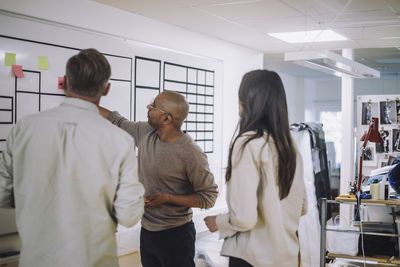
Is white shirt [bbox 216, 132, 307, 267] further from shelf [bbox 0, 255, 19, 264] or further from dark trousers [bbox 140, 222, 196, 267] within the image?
shelf [bbox 0, 255, 19, 264]

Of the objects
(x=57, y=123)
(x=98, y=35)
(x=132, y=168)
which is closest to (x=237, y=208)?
(x=132, y=168)

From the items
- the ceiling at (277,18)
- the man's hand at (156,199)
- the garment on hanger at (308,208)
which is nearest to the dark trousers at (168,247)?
the man's hand at (156,199)

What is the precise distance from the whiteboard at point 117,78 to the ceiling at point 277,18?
397 mm

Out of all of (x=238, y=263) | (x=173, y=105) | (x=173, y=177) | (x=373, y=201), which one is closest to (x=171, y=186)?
(x=173, y=177)

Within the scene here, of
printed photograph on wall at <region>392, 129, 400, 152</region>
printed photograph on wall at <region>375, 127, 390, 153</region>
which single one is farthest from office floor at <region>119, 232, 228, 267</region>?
printed photograph on wall at <region>392, 129, 400, 152</region>

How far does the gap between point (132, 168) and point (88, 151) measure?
163 millimetres

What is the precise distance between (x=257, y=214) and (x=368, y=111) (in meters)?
4.33

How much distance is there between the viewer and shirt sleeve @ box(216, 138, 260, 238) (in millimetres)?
1642

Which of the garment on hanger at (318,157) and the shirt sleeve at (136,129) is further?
the garment on hanger at (318,157)

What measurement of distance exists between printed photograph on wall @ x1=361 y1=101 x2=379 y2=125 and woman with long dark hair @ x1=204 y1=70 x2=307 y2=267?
13.6 ft

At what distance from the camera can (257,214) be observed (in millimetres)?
1705

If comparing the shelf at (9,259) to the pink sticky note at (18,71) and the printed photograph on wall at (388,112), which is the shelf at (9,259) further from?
the printed photograph on wall at (388,112)

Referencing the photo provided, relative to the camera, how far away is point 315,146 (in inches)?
173

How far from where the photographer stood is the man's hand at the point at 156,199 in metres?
2.17
